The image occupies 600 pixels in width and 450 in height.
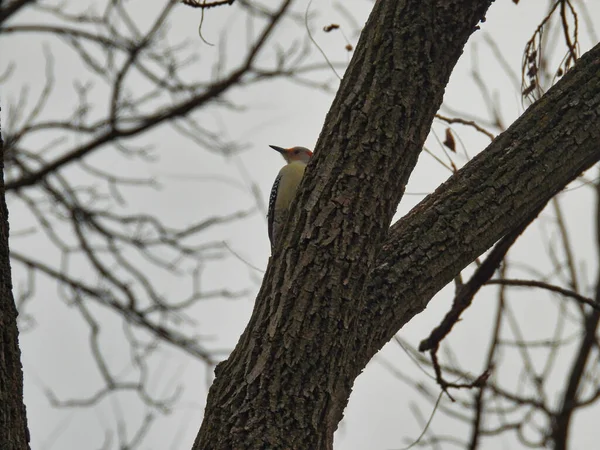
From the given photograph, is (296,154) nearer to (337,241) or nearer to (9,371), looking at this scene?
(337,241)

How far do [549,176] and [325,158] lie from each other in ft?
2.38

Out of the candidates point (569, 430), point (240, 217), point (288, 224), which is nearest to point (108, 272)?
point (240, 217)

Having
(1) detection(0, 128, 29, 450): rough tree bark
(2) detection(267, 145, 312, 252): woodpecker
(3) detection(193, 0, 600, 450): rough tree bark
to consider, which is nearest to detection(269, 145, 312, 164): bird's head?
(2) detection(267, 145, 312, 252): woodpecker

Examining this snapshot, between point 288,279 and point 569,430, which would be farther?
point 569,430

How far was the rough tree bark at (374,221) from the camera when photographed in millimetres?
2367

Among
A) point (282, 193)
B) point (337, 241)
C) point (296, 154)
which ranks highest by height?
point (296, 154)

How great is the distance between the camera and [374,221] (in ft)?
8.02

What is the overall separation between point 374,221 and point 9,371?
1083mm

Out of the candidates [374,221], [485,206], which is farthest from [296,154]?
[374,221]

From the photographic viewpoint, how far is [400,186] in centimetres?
250

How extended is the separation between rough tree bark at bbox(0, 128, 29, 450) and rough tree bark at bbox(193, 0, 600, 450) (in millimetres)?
512

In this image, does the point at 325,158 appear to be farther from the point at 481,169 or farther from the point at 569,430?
the point at 569,430

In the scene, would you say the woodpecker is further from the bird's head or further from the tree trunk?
the tree trunk

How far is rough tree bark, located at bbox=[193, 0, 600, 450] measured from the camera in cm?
237
